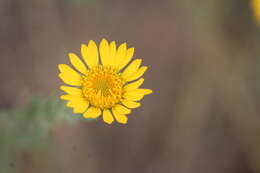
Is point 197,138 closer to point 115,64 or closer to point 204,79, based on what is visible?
point 204,79

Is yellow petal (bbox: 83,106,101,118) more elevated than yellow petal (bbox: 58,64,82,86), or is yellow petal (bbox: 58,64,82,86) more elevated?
yellow petal (bbox: 58,64,82,86)

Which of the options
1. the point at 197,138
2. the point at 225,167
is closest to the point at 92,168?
the point at 197,138

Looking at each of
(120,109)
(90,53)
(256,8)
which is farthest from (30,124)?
(256,8)

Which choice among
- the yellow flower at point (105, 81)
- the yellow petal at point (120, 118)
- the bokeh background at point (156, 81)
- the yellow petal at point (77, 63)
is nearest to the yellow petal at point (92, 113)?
the yellow flower at point (105, 81)

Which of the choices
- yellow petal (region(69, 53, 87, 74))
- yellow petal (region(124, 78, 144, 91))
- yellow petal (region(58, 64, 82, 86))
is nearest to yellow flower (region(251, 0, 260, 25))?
yellow petal (region(124, 78, 144, 91))

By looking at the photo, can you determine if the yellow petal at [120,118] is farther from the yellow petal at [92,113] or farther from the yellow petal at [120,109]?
the yellow petal at [92,113]

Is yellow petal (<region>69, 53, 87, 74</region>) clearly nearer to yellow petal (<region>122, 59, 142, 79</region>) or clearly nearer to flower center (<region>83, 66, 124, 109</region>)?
flower center (<region>83, 66, 124, 109</region>)
